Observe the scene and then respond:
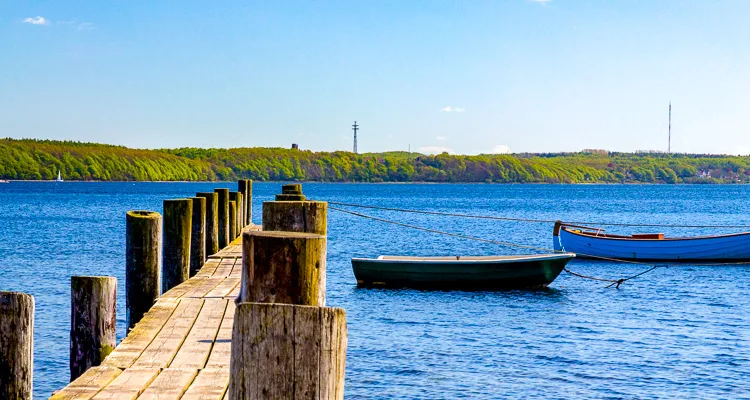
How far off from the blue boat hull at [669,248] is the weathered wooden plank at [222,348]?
27.7 metres

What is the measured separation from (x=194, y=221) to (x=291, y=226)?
894 cm

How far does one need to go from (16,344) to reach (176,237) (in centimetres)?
515

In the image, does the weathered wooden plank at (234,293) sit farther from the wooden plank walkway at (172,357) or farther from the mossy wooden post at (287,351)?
the mossy wooden post at (287,351)

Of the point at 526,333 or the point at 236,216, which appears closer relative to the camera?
the point at 526,333

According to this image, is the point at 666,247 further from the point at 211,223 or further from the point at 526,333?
the point at 211,223

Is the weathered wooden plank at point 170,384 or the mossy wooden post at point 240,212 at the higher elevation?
the mossy wooden post at point 240,212

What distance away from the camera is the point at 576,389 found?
14344 millimetres

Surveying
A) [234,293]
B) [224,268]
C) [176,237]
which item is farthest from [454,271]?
[234,293]

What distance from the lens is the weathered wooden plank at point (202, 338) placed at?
706 cm

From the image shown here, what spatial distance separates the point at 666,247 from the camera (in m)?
34.9

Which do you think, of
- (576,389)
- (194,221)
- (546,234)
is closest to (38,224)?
(546,234)

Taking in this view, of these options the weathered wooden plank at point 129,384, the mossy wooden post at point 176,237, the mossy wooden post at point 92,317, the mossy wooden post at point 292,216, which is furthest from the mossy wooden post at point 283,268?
→ the mossy wooden post at point 176,237

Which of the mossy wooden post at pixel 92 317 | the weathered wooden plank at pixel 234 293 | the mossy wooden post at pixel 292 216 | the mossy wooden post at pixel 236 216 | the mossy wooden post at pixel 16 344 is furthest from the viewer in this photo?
the mossy wooden post at pixel 236 216

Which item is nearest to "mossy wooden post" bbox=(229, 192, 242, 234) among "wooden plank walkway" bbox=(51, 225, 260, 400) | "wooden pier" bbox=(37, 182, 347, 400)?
"wooden pier" bbox=(37, 182, 347, 400)
